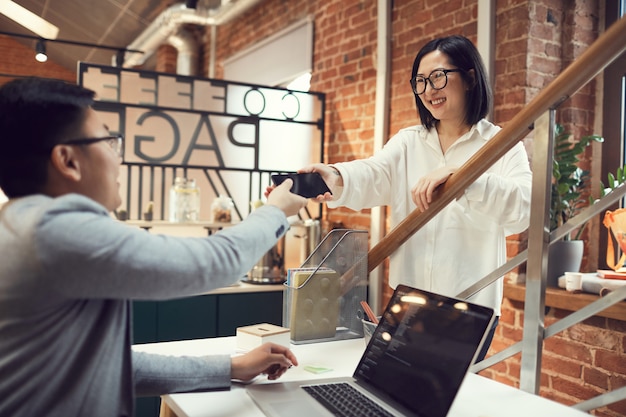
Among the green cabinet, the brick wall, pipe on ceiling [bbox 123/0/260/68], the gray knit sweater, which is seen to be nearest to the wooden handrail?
the gray knit sweater

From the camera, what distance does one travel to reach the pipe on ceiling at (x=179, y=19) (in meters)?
4.88

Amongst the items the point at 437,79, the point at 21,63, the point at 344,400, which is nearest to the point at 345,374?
the point at 344,400

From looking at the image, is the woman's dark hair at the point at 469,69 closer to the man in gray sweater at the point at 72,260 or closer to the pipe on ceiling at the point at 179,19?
the man in gray sweater at the point at 72,260

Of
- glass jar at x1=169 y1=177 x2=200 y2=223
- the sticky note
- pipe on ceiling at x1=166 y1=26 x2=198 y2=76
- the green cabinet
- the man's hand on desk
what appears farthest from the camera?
pipe on ceiling at x1=166 y1=26 x2=198 y2=76

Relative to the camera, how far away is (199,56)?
→ 6.53 meters

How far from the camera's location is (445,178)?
59.2 inches

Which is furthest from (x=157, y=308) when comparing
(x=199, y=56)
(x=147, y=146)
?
(x=199, y=56)

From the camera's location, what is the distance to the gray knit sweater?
0.80 meters

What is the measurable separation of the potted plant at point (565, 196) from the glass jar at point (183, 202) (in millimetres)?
2130

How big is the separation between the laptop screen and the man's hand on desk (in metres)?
0.16

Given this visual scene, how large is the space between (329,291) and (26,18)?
16.0 ft

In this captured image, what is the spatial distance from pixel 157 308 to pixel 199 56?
4146mm

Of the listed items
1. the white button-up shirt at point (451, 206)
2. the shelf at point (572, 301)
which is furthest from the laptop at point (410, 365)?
the shelf at point (572, 301)

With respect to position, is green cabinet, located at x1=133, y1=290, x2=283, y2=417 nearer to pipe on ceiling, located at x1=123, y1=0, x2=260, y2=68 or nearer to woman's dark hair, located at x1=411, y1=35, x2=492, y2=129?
woman's dark hair, located at x1=411, y1=35, x2=492, y2=129
